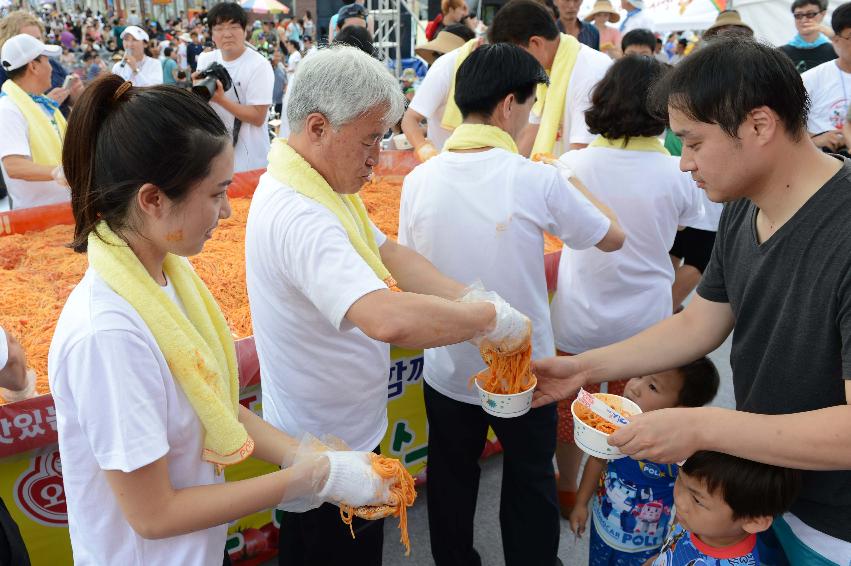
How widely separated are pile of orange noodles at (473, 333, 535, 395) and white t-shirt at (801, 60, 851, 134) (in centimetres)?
384

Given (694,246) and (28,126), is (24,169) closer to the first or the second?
(28,126)

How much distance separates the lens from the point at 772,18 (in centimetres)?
727

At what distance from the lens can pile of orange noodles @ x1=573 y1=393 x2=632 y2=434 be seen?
1.59 m

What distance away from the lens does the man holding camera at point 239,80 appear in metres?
4.48

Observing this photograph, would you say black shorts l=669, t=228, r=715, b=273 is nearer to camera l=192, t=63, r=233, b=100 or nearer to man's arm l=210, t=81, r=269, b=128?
man's arm l=210, t=81, r=269, b=128

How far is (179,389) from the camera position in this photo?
118cm

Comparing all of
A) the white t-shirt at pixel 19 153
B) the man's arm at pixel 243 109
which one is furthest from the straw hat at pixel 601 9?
the white t-shirt at pixel 19 153

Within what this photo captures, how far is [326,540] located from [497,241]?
1.02 meters

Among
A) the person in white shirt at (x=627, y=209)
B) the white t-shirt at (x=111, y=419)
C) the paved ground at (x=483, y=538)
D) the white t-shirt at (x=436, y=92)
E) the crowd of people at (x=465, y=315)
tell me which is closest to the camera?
the white t-shirt at (x=111, y=419)

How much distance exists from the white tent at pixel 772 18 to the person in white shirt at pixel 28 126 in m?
7.01

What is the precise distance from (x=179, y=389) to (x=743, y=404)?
48.3 inches

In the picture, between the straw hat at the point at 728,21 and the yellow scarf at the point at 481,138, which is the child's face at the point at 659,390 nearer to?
the yellow scarf at the point at 481,138

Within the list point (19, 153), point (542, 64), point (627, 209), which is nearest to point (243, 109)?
point (19, 153)

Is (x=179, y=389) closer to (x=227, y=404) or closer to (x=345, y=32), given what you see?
(x=227, y=404)
